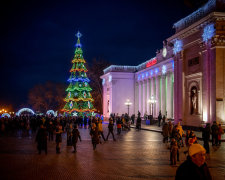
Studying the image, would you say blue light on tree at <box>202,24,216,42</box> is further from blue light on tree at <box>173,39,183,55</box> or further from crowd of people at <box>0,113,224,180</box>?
crowd of people at <box>0,113,224,180</box>

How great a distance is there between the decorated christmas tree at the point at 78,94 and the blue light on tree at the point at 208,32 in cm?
2559

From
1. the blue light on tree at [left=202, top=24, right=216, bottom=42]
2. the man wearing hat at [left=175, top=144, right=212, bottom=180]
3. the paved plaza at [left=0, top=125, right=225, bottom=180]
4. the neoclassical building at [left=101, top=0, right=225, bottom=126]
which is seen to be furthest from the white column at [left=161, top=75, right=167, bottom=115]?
the man wearing hat at [left=175, top=144, right=212, bottom=180]

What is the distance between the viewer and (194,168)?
372 centimetres

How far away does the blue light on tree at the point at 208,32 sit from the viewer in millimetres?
26312

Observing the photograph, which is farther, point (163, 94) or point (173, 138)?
point (163, 94)

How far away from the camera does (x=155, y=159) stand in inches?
494

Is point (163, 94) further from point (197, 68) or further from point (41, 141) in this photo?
point (41, 141)

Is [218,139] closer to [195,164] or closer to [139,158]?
[139,158]

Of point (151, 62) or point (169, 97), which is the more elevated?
point (151, 62)

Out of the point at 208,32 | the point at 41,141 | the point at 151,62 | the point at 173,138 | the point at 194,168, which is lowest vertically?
the point at 41,141

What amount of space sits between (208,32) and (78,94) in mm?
27605

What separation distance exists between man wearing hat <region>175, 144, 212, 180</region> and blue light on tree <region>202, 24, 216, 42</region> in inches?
957

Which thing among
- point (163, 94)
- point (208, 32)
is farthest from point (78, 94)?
point (208, 32)

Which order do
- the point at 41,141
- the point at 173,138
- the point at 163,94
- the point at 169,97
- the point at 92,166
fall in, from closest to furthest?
the point at 92,166, the point at 173,138, the point at 41,141, the point at 169,97, the point at 163,94
